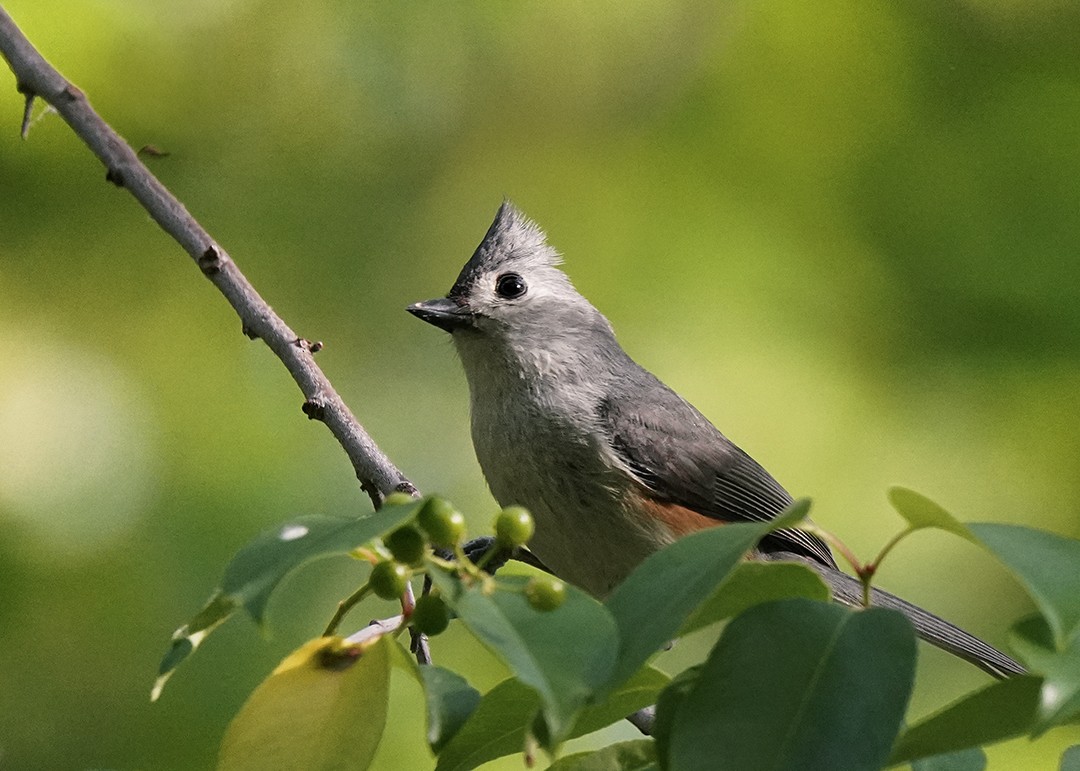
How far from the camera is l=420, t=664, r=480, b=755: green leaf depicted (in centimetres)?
104

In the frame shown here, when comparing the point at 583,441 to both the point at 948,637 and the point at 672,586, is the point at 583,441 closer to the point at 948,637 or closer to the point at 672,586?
the point at 948,637

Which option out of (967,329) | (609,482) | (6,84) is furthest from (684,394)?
(6,84)

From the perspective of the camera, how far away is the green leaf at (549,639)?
2.66 ft

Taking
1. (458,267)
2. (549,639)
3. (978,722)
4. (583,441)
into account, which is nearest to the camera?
(549,639)

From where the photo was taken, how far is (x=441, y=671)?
1109mm

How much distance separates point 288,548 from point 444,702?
22cm

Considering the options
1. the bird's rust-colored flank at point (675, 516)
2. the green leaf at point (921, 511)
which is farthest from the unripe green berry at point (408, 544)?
the bird's rust-colored flank at point (675, 516)

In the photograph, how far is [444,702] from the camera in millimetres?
1069

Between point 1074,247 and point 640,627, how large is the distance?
2861 millimetres

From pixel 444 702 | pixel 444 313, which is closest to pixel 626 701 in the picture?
pixel 444 702

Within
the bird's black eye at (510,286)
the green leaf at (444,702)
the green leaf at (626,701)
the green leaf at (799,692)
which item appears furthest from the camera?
the bird's black eye at (510,286)

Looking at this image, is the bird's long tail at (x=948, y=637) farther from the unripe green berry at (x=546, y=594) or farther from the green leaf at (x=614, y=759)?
the unripe green berry at (x=546, y=594)

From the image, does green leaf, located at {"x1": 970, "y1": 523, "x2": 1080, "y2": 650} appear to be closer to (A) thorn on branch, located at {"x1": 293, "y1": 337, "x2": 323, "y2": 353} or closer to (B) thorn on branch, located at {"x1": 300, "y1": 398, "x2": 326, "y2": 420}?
(B) thorn on branch, located at {"x1": 300, "y1": 398, "x2": 326, "y2": 420}

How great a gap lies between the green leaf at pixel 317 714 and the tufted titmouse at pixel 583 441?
5.06ft
